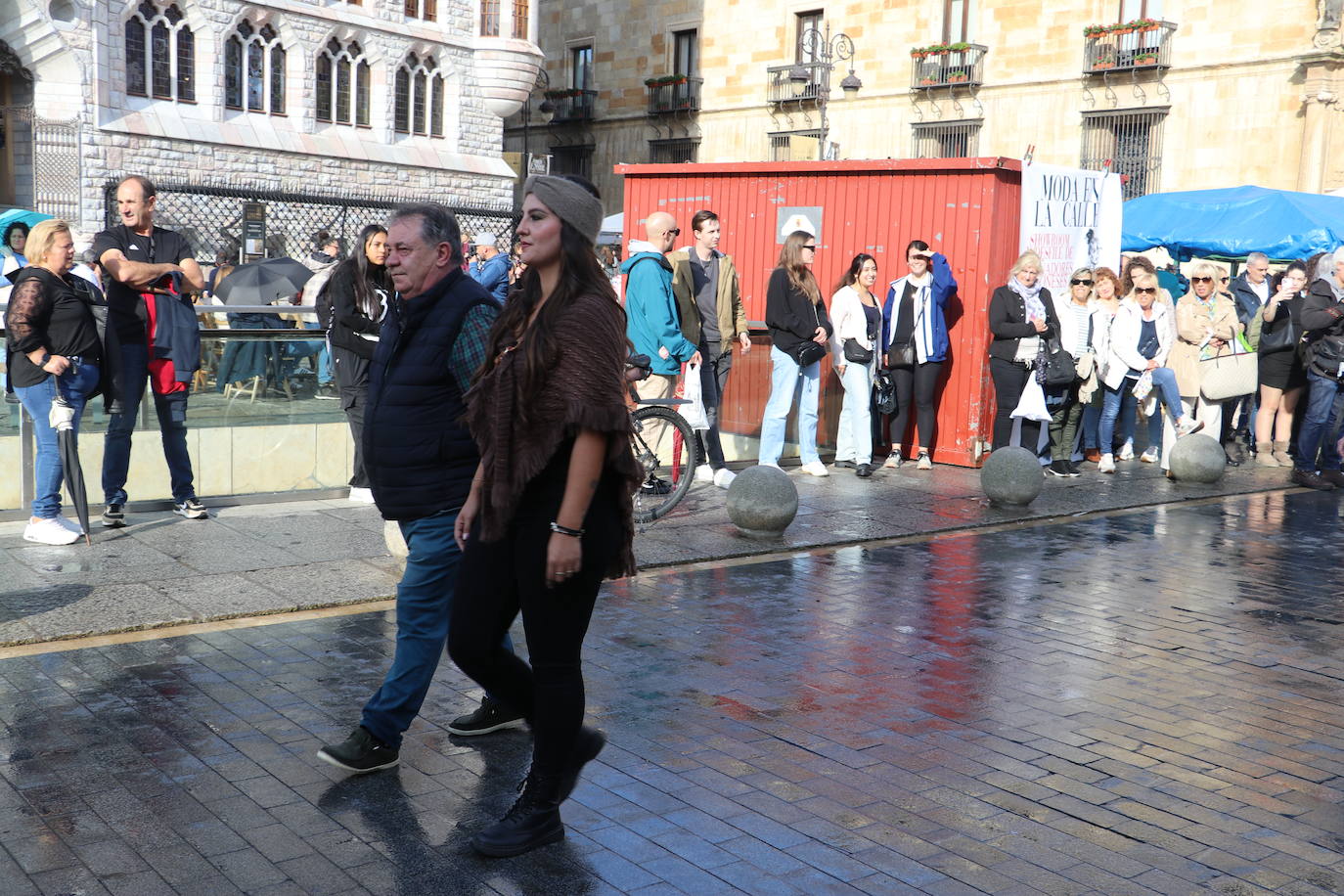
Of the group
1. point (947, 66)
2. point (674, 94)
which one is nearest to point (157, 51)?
point (674, 94)

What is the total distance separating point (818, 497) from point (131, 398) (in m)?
4.87

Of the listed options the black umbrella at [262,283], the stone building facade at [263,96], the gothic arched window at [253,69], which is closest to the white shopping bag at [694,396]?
the black umbrella at [262,283]

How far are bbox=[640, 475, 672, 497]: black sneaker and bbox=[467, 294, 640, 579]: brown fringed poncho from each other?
17.3 feet

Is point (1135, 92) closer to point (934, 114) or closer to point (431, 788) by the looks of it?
point (934, 114)

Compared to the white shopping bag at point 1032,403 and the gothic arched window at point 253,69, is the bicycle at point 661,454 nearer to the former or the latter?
the white shopping bag at point 1032,403

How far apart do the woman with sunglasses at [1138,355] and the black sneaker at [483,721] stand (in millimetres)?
8749

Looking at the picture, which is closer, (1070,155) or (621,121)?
(1070,155)

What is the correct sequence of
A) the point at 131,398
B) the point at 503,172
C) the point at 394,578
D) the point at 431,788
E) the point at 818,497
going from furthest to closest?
1. the point at 503,172
2. the point at 818,497
3. the point at 131,398
4. the point at 394,578
5. the point at 431,788

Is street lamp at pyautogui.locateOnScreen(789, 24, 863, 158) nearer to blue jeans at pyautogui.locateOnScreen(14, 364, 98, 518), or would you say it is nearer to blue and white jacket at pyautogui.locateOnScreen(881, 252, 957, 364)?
blue and white jacket at pyautogui.locateOnScreen(881, 252, 957, 364)

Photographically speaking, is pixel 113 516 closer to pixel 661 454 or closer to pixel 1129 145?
pixel 661 454

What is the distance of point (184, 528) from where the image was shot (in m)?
8.24

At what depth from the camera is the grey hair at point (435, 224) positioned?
4391 mm

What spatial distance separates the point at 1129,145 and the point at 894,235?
2301cm

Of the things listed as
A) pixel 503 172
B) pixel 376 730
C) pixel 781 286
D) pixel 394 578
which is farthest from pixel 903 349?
pixel 503 172
